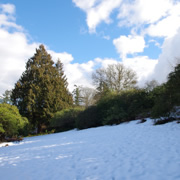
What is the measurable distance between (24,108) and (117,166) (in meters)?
21.9

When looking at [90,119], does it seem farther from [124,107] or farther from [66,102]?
[66,102]

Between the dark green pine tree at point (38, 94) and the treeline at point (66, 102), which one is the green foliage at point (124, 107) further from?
the dark green pine tree at point (38, 94)

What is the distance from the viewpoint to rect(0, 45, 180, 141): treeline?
13733 mm

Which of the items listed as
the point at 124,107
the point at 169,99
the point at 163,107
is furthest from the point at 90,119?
the point at 169,99

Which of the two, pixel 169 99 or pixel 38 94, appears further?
pixel 38 94

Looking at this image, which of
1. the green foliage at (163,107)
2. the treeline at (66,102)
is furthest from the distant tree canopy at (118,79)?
the green foliage at (163,107)

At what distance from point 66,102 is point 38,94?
16.0 ft

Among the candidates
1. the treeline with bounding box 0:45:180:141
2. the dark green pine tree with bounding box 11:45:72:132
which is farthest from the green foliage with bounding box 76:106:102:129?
the dark green pine tree with bounding box 11:45:72:132

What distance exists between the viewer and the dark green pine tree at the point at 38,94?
23.1m

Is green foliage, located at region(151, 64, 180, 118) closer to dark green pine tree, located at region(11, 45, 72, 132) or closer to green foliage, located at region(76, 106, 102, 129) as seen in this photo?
green foliage, located at region(76, 106, 102, 129)

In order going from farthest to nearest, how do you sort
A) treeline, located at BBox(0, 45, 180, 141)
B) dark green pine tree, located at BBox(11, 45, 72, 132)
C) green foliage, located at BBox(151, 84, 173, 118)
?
dark green pine tree, located at BBox(11, 45, 72, 132) → treeline, located at BBox(0, 45, 180, 141) → green foliage, located at BBox(151, 84, 173, 118)

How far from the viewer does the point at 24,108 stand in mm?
23109

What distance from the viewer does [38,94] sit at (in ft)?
76.8

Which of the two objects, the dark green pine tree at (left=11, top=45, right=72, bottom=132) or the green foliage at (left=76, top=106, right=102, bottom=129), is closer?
the green foliage at (left=76, top=106, right=102, bottom=129)
